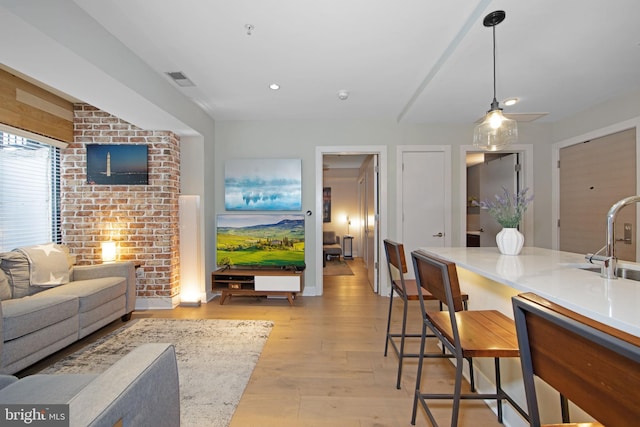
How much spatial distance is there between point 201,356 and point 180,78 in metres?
2.59

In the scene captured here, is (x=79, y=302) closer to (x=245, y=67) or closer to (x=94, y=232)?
(x=94, y=232)

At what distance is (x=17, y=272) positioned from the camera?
247cm

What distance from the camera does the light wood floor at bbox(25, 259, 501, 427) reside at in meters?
1.66

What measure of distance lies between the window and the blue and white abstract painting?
77.0 inches

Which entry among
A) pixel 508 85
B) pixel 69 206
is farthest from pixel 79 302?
pixel 508 85

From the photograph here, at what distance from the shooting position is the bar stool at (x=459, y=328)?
119 centimetres

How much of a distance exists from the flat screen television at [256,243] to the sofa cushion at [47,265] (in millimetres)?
1572

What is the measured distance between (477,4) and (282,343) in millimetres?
2948

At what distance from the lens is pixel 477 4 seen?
1.78m

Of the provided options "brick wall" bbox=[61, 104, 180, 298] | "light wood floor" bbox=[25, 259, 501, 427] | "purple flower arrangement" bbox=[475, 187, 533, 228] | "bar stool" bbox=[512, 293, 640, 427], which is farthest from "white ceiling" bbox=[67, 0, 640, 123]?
"light wood floor" bbox=[25, 259, 501, 427]

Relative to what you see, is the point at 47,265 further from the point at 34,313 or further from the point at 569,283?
the point at 569,283

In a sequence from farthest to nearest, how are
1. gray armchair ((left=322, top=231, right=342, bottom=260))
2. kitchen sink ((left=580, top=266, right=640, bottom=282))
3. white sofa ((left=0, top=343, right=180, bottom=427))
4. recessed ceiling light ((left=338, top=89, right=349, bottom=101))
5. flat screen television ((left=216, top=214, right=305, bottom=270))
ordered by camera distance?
1. gray armchair ((left=322, top=231, right=342, bottom=260))
2. flat screen television ((left=216, top=214, right=305, bottom=270))
3. recessed ceiling light ((left=338, top=89, right=349, bottom=101))
4. kitchen sink ((left=580, top=266, right=640, bottom=282))
5. white sofa ((left=0, top=343, right=180, bottom=427))

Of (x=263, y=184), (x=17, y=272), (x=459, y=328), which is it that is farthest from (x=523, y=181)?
(x=17, y=272)

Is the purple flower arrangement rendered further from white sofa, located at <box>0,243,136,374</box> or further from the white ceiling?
white sofa, located at <box>0,243,136,374</box>
